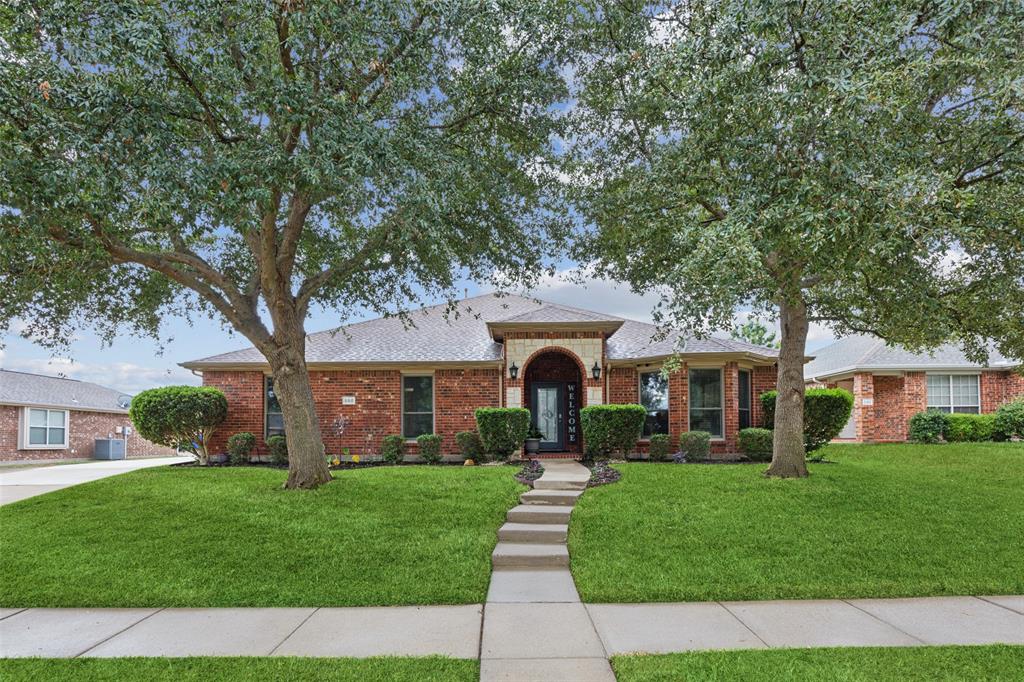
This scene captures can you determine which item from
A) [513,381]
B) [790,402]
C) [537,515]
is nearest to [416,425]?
[513,381]

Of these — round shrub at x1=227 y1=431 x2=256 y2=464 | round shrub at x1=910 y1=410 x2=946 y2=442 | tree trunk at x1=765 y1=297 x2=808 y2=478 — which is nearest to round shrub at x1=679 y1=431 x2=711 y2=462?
tree trunk at x1=765 y1=297 x2=808 y2=478

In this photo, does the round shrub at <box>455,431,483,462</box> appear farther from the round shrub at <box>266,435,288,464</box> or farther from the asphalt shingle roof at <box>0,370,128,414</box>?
the asphalt shingle roof at <box>0,370,128,414</box>

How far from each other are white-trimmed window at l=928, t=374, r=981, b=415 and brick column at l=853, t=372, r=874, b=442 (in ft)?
5.74

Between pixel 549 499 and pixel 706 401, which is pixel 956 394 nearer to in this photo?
pixel 706 401

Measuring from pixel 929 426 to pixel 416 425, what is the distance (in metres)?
16.0

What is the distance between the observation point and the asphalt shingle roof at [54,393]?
24297 mm

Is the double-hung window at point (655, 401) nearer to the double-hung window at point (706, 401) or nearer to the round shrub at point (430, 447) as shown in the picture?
the double-hung window at point (706, 401)

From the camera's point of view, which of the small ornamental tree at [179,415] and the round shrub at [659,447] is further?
the small ornamental tree at [179,415]

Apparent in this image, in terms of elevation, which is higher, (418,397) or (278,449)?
(418,397)

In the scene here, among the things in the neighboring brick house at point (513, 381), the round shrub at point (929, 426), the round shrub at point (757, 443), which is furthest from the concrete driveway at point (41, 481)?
the round shrub at point (929, 426)

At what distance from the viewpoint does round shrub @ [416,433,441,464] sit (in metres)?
15.8

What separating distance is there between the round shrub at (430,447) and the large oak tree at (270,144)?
15.9ft

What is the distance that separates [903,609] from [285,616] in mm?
5771

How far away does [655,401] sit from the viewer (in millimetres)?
16344
